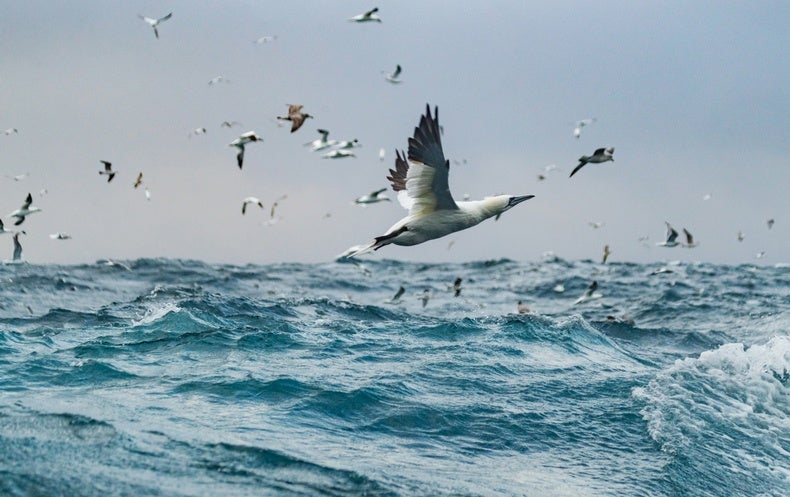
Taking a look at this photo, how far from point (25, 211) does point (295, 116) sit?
19.2 ft

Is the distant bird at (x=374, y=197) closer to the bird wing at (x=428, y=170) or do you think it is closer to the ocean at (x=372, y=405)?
the ocean at (x=372, y=405)

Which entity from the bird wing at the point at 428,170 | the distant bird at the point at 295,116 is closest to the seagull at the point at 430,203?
the bird wing at the point at 428,170

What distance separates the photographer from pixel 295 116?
18250 mm

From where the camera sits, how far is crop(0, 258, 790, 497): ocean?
9492mm

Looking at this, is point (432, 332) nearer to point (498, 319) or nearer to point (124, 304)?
point (498, 319)

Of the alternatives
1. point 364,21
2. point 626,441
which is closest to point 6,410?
point 626,441

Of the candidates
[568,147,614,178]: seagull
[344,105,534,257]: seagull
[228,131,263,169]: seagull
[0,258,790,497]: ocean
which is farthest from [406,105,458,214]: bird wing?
[228,131,263,169]: seagull

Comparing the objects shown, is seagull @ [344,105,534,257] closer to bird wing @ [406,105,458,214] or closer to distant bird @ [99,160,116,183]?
bird wing @ [406,105,458,214]

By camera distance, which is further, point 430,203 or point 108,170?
point 108,170

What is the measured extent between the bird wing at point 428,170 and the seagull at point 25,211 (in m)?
10.2

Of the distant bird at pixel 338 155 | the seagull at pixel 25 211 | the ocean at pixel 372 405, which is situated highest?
the distant bird at pixel 338 155

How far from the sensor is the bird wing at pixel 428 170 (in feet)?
37.0

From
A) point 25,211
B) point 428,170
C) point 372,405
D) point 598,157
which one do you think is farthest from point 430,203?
point 25,211

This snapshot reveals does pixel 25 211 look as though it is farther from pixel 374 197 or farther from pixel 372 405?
pixel 372 405
